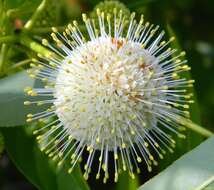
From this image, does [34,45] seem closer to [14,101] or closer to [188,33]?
[14,101]

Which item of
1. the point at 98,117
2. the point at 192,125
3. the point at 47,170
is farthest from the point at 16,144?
the point at 192,125

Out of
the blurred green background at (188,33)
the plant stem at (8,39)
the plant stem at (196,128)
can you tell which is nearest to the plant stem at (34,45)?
the plant stem at (8,39)

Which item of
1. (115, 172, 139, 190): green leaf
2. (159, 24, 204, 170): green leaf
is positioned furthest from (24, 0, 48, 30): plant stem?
(115, 172, 139, 190): green leaf

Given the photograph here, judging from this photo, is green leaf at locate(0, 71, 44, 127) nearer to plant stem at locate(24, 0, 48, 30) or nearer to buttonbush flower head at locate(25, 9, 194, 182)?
buttonbush flower head at locate(25, 9, 194, 182)

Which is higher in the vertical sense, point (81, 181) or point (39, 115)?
point (39, 115)

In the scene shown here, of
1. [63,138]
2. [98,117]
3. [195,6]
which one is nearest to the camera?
[98,117]

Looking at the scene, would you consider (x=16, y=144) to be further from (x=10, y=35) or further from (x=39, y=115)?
(x=10, y=35)

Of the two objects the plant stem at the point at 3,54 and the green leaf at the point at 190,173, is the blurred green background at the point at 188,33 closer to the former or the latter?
the plant stem at the point at 3,54
